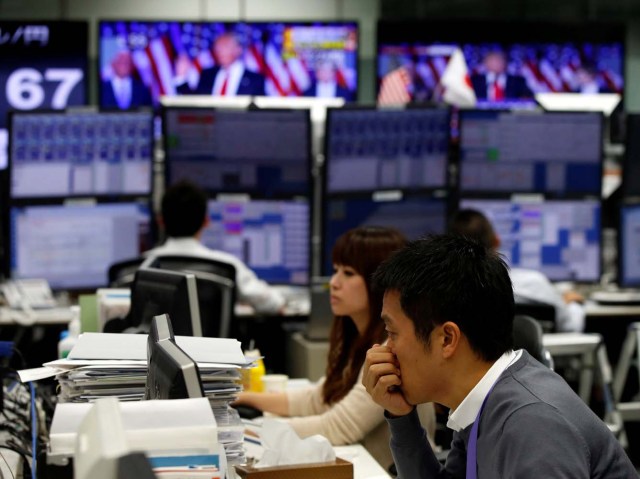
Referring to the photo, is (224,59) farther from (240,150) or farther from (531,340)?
(531,340)

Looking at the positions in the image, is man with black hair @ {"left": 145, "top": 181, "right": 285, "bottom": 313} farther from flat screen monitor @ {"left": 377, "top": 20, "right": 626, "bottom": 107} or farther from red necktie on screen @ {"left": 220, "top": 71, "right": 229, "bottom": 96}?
flat screen monitor @ {"left": 377, "top": 20, "right": 626, "bottom": 107}

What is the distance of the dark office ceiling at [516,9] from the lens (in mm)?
8773

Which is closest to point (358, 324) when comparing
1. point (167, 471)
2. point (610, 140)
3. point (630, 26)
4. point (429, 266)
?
point (429, 266)

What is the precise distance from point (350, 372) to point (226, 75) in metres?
5.69

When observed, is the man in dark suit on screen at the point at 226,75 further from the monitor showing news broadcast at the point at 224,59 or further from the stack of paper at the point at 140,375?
the stack of paper at the point at 140,375

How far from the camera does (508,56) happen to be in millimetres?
8688

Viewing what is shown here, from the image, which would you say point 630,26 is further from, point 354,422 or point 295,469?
point 295,469

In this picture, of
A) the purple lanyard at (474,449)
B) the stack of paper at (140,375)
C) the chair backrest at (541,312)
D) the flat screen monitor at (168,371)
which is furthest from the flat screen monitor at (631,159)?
the flat screen monitor at (168,371)

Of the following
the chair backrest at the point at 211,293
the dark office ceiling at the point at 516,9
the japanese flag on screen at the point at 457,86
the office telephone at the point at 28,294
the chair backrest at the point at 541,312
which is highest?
the dark office ceiling at the point at 516,9

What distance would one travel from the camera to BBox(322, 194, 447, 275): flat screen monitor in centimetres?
521

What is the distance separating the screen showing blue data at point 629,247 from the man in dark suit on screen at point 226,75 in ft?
12.5

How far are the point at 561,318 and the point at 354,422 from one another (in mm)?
2119

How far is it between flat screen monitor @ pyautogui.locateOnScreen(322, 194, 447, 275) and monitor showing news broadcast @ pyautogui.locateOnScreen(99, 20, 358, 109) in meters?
3.27

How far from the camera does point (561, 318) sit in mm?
4691
